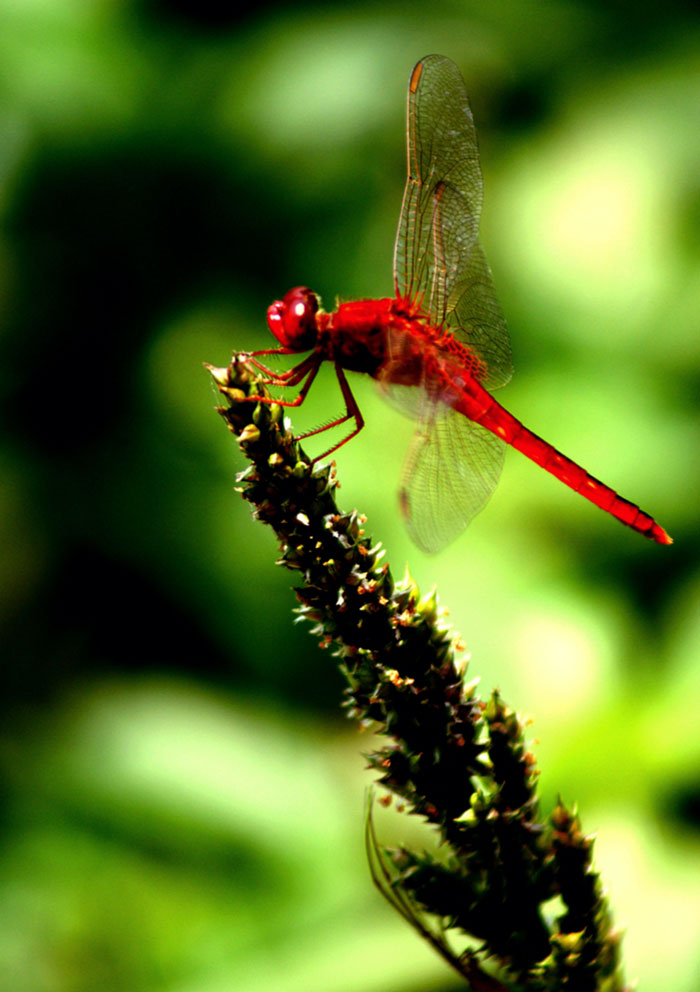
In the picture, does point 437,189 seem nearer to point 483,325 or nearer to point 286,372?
point 483,325

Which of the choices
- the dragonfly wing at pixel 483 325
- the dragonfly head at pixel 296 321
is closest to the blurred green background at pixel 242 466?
the dragonfly wing at pixel 483 325

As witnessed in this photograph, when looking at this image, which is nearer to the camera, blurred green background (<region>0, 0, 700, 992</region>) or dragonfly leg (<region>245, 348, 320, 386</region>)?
dragonfly leg (<region>245, 348, 320, 386</region>)

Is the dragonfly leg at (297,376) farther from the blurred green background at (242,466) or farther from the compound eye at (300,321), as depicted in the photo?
the blurred green background at (242,466)

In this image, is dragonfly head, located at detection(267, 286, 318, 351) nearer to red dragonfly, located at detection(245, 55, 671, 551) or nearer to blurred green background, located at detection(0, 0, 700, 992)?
red dragonfly, located at detection(245, 55, 671, 551)

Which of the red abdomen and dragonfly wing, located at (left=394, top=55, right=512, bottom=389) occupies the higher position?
dragonfly wing, located at (left=394, top=55, right=512, bottom=389)

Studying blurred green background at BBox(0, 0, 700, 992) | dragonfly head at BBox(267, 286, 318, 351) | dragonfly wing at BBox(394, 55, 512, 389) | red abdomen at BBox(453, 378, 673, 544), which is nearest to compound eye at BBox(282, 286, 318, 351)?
dragonfly head at BBox(267, 286, 318, 351)

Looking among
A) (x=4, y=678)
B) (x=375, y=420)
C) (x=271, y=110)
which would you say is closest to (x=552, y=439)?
(x=375, y=420)

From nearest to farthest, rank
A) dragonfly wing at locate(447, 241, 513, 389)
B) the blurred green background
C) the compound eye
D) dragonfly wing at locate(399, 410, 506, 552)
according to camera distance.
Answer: dragonfly wing at locate(399, 410, 506, 552) < the compound eye < dragonfly wing at locate(447, 241, 513, 389) < the blurred green background
